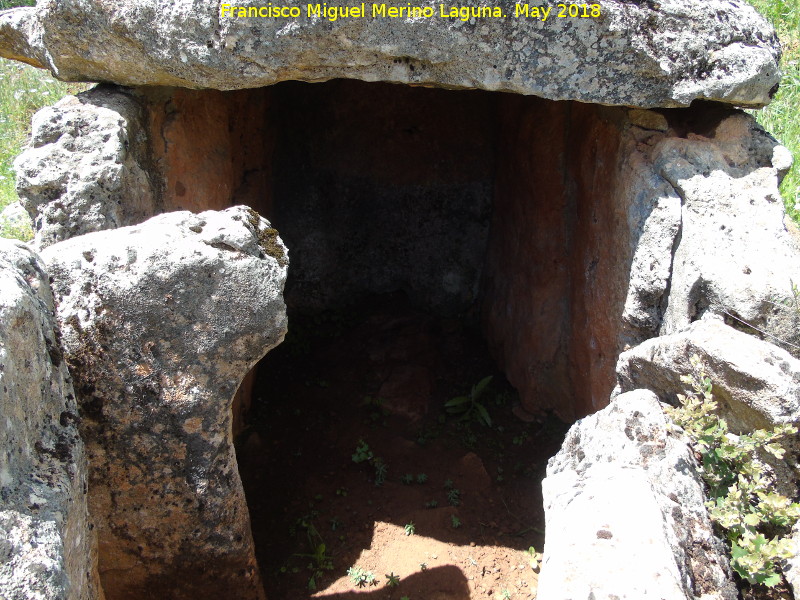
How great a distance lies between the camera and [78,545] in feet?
5.47

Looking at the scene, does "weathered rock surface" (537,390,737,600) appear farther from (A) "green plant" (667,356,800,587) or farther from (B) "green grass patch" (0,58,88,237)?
(B) "green grass patch" (0,58,88,237)

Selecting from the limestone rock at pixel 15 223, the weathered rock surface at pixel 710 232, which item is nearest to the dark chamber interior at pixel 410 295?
the weathered rock surface at pixel 710 232

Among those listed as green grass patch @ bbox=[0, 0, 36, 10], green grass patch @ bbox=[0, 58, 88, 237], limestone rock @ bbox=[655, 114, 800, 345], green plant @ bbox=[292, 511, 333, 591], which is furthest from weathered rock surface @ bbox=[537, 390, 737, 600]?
green grass patch @ bbox=[0, 0, 36, 10]

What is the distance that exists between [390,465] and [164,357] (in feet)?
6.25

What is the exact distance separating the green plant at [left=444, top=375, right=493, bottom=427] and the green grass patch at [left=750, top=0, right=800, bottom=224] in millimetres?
1819

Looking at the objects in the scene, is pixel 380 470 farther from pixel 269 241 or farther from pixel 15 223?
pixel 15 223

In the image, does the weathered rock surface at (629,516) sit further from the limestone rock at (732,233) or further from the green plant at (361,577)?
the green plant at (361,577)

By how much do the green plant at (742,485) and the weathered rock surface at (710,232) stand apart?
1.21 ft

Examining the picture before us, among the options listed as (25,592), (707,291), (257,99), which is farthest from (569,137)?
(25,592)

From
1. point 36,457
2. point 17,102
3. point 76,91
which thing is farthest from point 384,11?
A: point 17,102

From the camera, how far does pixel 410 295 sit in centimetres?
509

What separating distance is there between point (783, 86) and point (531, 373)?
2.55m

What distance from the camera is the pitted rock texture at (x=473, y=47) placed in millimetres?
2451

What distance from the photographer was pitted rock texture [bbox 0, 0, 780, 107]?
245 centimetres
